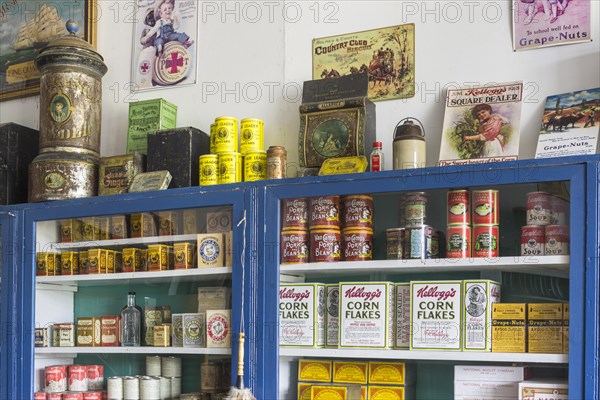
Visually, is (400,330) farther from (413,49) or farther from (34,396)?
(34,396)

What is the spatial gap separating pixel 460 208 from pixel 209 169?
0.95 meters

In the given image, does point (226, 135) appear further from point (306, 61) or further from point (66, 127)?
point (66, 127)

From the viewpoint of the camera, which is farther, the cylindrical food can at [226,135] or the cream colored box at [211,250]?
the cylindrical food can at [226,135]

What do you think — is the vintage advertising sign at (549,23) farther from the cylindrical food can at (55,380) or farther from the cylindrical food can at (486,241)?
the cylindrical food can at (55,380)

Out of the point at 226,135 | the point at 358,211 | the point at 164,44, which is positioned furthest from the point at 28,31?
the point at 358,211

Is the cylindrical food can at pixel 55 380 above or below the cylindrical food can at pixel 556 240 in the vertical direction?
below

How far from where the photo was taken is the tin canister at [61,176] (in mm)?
3139

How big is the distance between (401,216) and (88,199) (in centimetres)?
125

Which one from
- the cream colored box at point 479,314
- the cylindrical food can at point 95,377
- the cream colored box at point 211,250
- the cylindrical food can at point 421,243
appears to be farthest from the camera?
the cylindrical food can at point 95,377

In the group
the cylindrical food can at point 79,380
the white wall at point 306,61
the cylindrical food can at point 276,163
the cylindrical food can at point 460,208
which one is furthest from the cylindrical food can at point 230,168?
the cylindrical food can at point 79,380

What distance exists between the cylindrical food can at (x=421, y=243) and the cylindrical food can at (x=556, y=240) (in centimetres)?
34

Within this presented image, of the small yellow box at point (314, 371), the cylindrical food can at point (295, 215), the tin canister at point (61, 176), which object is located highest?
the tin canister at point (61, 176)

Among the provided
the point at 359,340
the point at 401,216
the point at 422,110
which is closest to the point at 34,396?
the point at 359,340

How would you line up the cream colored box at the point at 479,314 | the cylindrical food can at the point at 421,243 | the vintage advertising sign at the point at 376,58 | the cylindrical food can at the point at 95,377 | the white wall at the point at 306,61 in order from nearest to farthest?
the cream colored box at the point at 479,314 → the cylindrical food can at the point at 421,243 → the white wall at the point at 306,61 → the vintage advertising sign at the point at 376,58 → the cylindrical food can at the point at 95,377
